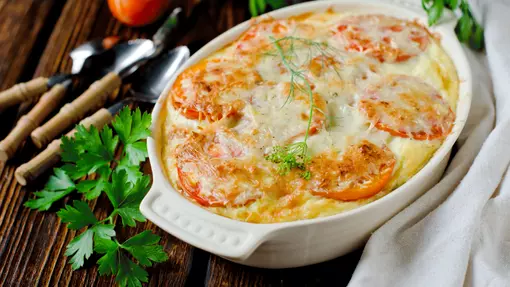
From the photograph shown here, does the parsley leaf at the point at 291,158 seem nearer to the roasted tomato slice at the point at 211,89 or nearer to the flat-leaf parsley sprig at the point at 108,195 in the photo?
the roasted tomato slice at the point at 211,89

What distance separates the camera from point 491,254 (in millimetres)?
2584

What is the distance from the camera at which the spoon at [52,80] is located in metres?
3.53

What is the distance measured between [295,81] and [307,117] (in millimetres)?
251

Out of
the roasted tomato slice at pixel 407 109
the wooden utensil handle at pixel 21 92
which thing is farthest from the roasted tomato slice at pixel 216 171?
the wooden utensil handle at pixel 21 92

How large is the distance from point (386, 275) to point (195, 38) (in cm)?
188

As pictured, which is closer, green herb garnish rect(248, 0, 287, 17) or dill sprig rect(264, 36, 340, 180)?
dill sprig rect(264, 36, 340, 180)

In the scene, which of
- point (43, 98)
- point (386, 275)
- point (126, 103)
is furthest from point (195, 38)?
point (386, 275)

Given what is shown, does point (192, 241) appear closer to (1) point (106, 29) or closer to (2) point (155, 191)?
(2) point (155, 191)

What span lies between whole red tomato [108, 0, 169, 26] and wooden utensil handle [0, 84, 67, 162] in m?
0.67

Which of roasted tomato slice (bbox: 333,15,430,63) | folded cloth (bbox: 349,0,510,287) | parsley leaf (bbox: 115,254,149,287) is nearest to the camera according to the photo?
folded cloth (bbox: 349,0,510,287)

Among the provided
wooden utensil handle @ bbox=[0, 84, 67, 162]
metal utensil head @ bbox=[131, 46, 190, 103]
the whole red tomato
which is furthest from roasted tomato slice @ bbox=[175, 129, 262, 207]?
the whole red tomato

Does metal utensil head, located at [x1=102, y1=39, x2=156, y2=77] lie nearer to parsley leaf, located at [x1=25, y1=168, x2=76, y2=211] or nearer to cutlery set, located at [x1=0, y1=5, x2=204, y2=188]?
cutlery set, located at [x1=0, y1=5, x2=204, y2=188]

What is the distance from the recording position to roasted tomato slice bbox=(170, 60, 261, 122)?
2.87 meters

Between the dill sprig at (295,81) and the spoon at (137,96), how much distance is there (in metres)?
0.69
